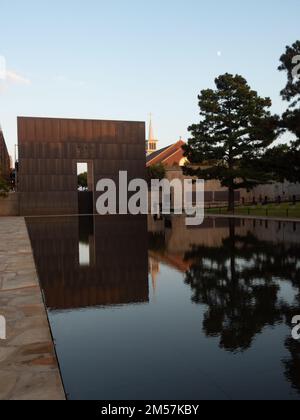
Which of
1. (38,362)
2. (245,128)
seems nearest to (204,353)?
(38,362)

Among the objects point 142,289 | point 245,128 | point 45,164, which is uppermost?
point 245,128

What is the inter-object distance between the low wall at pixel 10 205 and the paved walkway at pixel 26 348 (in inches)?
1492

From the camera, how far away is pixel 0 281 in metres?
8.70

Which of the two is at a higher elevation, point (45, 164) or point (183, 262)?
point (45, 164)

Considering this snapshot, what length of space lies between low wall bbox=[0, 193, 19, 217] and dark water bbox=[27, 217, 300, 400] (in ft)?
112

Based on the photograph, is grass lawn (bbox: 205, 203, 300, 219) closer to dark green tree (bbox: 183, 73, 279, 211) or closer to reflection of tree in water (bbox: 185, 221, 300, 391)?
dark green tree (bbox: 183, 73, 279, 211)

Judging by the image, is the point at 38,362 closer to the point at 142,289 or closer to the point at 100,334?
the point at 100,334

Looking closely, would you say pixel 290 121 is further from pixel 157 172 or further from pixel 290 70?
pixel 157 172

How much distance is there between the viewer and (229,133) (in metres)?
39.4

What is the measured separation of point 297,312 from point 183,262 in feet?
18.2

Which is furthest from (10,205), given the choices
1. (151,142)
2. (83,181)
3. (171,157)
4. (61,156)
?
(151,142)

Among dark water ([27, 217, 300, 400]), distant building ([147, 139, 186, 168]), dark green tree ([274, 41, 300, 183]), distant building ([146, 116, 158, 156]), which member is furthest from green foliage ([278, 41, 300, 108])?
distant building ([146, 116, 158, 156])

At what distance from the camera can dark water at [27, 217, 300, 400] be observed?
4.19 m

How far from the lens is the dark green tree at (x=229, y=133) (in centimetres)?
3850
